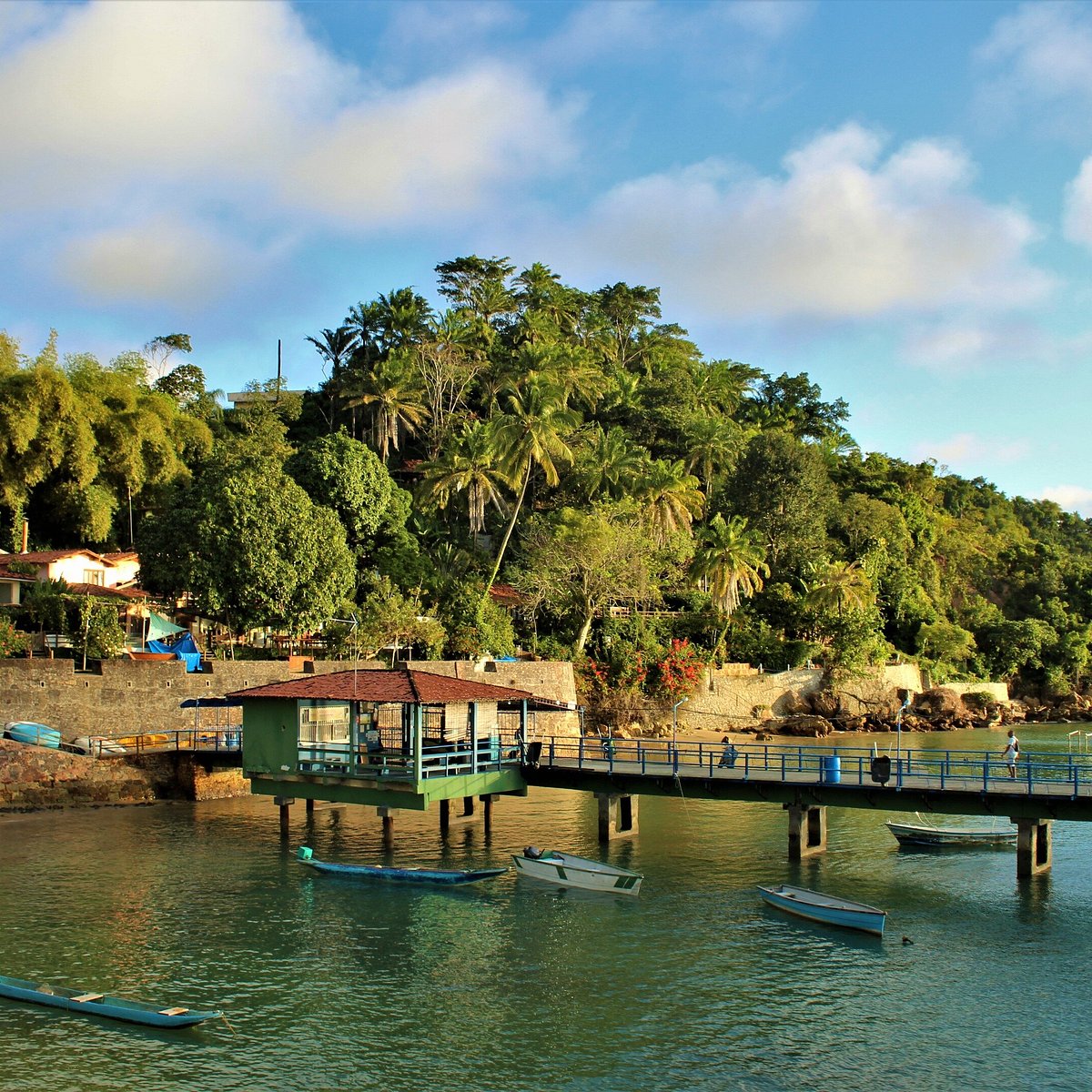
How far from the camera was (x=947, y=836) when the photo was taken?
3919 cm

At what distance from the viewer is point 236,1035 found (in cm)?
2186

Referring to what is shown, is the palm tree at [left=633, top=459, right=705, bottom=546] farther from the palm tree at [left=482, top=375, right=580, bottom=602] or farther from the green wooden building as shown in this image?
the green wooden building

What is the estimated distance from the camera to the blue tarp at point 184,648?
54.6 metres

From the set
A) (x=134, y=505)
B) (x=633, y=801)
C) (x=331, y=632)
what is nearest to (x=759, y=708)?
(x=331, y=632)

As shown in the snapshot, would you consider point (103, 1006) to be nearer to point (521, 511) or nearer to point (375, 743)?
point (375, 743)

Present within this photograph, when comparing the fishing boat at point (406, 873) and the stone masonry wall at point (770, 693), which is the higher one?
the stone masonry wall at point (770, 693)

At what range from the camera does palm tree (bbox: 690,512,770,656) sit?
7506 centimetres

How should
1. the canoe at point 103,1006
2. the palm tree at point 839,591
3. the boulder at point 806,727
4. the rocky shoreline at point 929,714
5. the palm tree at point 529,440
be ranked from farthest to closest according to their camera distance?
the palm tree at point 839,591 < the rocky shoreline at point 929,714 < the boulder at point 806,727 < the palm tree at point 529,440 < the canoe at point 103,1006

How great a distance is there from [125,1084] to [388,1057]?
4.67 m

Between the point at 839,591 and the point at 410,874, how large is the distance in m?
52.9

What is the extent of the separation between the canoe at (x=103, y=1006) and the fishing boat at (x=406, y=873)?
10802 millimetres

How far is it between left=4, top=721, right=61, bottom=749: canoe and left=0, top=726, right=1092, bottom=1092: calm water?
7262 mm

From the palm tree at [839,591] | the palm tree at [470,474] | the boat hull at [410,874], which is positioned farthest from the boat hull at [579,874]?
the palm tree at [839,591]

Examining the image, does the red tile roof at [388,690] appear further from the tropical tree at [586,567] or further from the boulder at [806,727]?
the boulder at [806,727]
